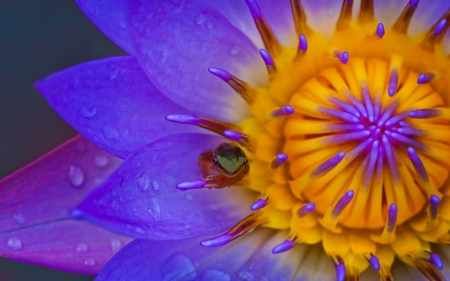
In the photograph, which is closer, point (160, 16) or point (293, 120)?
point (160, 16)

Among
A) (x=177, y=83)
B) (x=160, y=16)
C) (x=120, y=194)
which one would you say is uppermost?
(x=160, y=16)

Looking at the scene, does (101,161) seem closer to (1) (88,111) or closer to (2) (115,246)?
(2) (115,246)

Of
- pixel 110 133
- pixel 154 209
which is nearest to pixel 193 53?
pixel 110 133

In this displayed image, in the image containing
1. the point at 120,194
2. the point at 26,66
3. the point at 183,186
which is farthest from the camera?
the point at 26,66

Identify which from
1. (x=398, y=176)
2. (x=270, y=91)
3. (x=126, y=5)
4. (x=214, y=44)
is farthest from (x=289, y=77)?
(x=126, y=5)

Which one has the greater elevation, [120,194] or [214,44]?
[214,44]

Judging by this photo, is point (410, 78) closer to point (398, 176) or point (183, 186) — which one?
point (398, 176)

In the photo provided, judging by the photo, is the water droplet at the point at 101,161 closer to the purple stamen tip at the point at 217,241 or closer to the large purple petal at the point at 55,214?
the large purple petal at the point at 55,214
